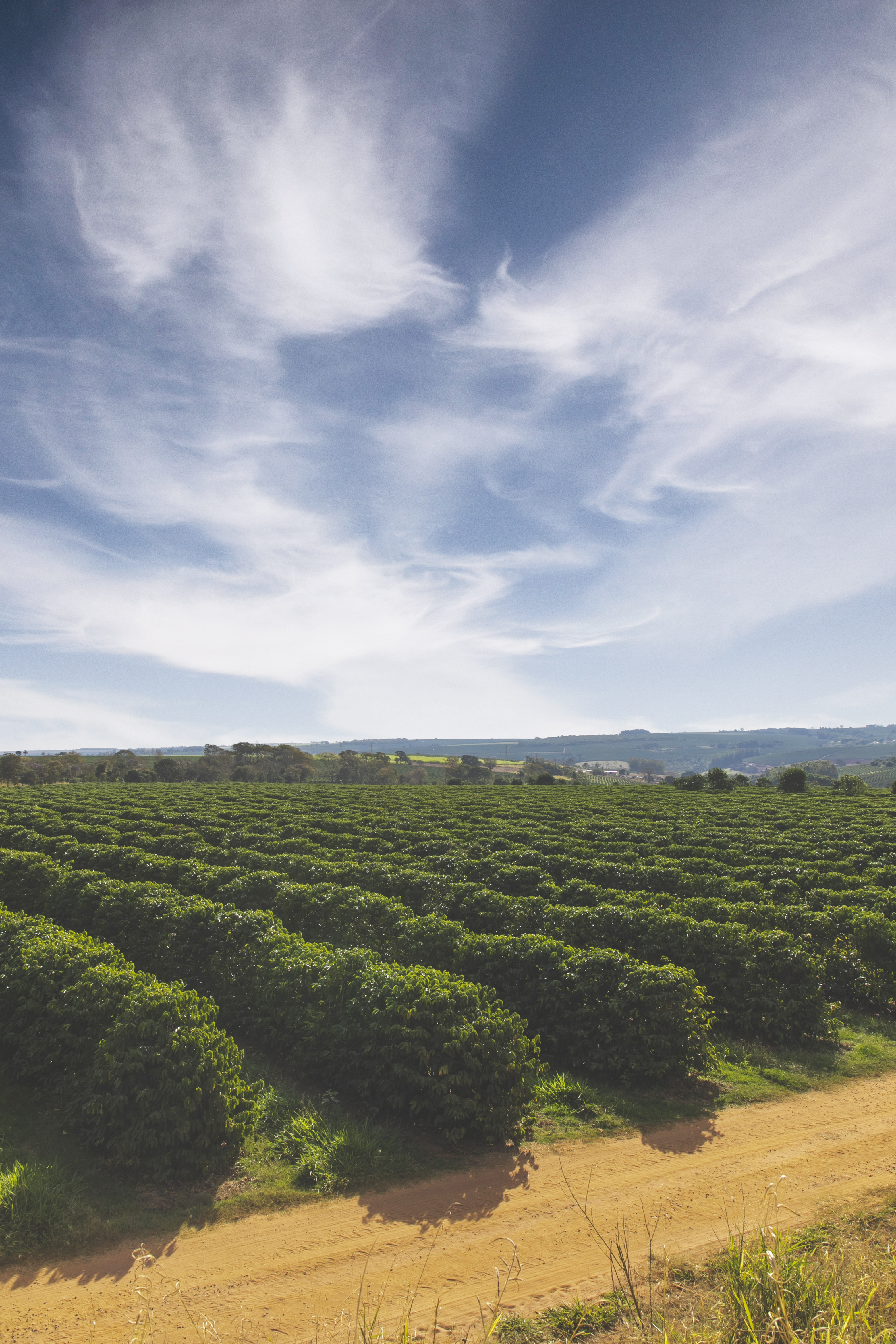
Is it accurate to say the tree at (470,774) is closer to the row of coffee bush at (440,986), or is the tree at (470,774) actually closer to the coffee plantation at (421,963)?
the coffee plantation at (421,963)

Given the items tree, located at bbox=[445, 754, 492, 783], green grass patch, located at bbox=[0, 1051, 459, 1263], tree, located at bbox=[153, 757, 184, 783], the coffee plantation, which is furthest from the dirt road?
tree, located at bbox=[153, 757, 184, 783]

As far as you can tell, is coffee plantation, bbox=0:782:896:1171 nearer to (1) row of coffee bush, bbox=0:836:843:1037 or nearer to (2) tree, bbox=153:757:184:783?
(1) row of coffee bush, bbox=0:836:843:1037

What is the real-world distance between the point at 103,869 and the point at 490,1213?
51.9ft

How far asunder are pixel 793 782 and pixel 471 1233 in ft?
238

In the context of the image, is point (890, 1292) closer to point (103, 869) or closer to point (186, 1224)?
point (186, 1224)

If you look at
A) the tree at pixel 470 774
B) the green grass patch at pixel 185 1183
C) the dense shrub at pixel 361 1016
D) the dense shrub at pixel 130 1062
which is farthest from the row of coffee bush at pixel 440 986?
the tree at pixel 470 774

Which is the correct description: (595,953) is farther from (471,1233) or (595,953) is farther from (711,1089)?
(471,1233)

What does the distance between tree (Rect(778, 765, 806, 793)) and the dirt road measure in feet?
219

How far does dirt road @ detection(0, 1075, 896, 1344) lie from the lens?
4863 mm

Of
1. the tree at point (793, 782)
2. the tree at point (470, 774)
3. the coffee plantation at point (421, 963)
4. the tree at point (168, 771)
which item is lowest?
the tree at point (470, 774)

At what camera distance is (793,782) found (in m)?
67.8

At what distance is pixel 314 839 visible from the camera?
2373 cm

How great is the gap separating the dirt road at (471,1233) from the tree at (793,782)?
66.8 meters

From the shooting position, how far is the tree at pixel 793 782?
220 feet
